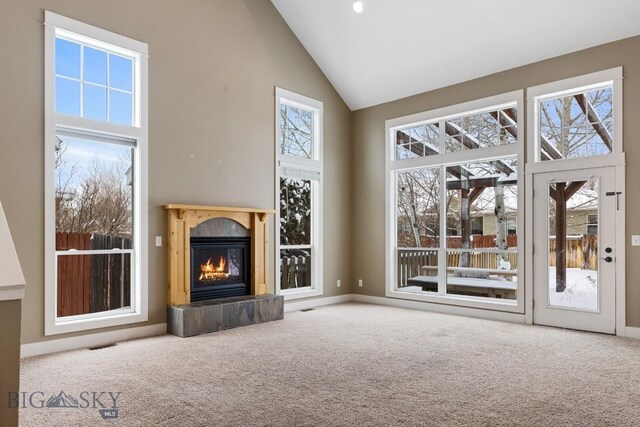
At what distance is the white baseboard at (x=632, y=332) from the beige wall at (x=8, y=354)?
5.96 m

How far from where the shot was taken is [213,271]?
6027 mm

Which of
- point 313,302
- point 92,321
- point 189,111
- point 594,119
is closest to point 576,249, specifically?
point 594,119

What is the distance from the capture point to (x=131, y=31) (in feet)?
17.3

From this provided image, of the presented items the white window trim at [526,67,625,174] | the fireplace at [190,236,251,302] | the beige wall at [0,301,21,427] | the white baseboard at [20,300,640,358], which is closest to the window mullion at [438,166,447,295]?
the white baseboard at [20,300,640,358]

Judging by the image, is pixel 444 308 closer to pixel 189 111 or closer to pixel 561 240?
pixel 561 240

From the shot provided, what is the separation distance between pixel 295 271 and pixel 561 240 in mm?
3892

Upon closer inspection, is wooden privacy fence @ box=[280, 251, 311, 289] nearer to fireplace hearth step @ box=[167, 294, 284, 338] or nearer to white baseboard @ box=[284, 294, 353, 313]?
white baseboard @ box=[284, 294, 353, 313]

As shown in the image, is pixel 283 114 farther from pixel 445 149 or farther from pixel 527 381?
pixel 527 381

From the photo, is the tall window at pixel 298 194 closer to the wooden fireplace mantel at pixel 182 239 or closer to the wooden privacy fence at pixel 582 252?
the wooden fireplace mantel at pixel 182 239

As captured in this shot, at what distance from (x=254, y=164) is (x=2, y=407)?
519 centimetres

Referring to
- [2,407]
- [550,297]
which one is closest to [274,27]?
[550,297]

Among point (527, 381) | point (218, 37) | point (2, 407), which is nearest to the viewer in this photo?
point (2, 407)

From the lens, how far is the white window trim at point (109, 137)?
4.59 metres

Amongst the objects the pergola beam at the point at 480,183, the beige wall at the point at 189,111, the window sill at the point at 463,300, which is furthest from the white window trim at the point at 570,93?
the beige wall at the point at 189,111
